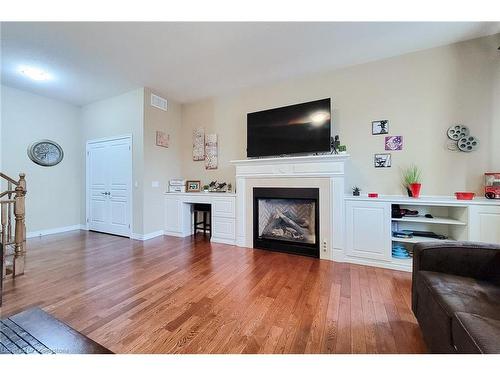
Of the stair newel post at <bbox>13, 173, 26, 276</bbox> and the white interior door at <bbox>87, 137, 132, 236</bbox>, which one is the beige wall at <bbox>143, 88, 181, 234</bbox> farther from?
the stair newel post at <bbox>13, 173, 26, 276</bbox>

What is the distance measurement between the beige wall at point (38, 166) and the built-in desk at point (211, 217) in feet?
7.88

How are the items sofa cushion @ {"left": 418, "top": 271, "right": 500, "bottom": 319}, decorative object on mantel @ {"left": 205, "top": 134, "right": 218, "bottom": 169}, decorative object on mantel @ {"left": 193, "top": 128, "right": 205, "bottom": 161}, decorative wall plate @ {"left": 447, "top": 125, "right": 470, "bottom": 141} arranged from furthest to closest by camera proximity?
decorative object on mantel @ {"left": 193, "top": 128, "right": 205, "bottom": 161}, decorative object on mantel @ {"left": 205, "top": 134, "right": 218, "bottom": 169}, decorative wall plate @ {"left": 447, "top": 125, "right": 470, "bottom": 141}, sofa cushion @ {"left": 418, "top": 271, "right": 500, "bottom": 319}

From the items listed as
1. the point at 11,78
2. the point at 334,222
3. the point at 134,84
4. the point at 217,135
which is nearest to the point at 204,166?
the point at 217,135

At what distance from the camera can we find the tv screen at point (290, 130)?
3.08m

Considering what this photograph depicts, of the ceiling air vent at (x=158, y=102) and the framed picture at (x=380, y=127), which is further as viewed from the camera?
the ceiling air vent at (x=158, y=102)

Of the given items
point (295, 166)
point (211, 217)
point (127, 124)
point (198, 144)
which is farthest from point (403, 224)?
point (127, 124)

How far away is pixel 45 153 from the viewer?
171 inches

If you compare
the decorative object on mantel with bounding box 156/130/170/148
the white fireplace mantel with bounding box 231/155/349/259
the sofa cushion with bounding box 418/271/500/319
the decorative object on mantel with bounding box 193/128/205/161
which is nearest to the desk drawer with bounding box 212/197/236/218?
the white fireplace mantel with bounding box 231/155/349/259

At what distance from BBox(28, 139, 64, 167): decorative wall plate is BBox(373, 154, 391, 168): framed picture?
6162mm

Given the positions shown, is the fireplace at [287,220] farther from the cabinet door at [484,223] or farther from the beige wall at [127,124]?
the beige wall at [127,124]

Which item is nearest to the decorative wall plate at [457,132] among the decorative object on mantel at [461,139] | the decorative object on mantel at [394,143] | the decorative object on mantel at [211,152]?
the decorative object on mantel at [461,139]

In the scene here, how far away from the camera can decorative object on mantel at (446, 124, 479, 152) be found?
2.65 meters

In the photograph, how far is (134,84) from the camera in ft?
12.6
